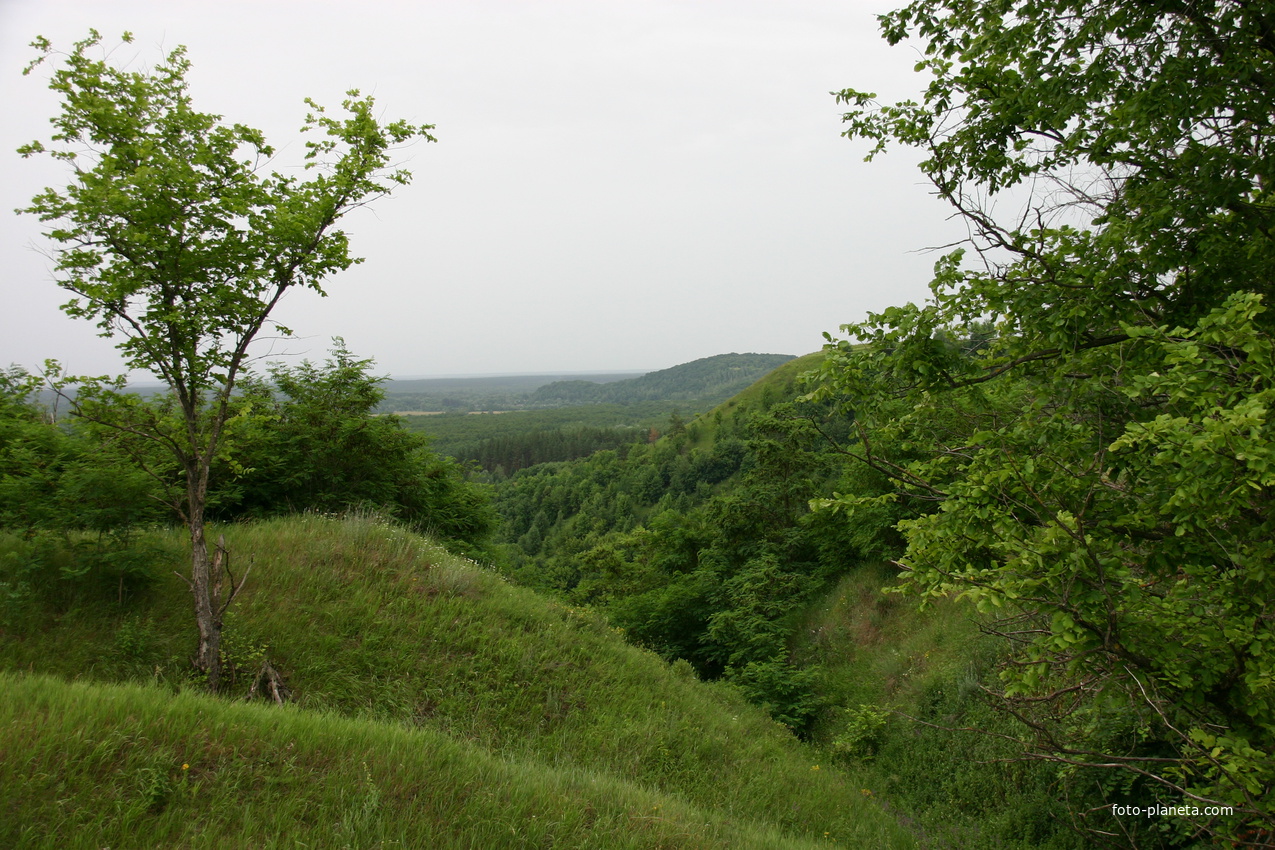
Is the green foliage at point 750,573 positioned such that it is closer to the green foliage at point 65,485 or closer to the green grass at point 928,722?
the green grass at point 928,722

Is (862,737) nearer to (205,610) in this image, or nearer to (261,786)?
(261,786)

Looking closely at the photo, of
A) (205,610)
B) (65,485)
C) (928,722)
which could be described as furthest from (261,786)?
(928,722)

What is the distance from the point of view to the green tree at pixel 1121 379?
11.1ft

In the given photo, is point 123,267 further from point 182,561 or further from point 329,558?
point 329,558

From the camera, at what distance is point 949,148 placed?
17.8 feet

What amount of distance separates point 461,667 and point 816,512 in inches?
202

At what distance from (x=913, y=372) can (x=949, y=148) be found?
7.58ft

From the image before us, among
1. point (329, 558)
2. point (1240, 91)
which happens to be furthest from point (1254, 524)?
point (329, 558)

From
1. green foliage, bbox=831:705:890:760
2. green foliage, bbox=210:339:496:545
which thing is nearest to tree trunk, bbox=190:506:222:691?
green foliage, bbox=210:339:496:545

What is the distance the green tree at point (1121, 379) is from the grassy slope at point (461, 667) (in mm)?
3703

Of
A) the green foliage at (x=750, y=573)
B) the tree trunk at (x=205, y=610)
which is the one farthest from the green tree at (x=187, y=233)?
the green foliage at (x=750, y=573)

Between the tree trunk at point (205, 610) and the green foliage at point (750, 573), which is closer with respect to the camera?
the tree trunk at point (205, 610)

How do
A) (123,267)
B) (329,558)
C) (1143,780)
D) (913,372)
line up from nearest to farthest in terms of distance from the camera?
(913,372) → (123,267) → (1143,780) → (329,558)

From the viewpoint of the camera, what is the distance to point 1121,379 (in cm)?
434
